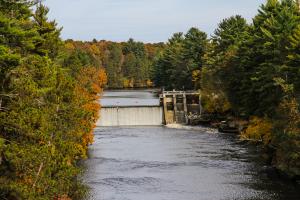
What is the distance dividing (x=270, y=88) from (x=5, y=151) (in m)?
39.3

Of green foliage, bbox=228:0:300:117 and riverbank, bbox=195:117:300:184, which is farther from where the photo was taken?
green foliage, bbox=228:0:300:117

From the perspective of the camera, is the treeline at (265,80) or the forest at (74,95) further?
the treeline at (265,80)

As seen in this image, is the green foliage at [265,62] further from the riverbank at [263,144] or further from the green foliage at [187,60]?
the green foliage at [187,60]

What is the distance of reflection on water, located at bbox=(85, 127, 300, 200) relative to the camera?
150 feet

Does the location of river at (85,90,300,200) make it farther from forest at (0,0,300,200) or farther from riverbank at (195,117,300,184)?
forest at (0,0,300,200)

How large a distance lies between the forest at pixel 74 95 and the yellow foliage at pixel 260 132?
130mm

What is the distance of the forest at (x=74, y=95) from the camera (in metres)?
26.9

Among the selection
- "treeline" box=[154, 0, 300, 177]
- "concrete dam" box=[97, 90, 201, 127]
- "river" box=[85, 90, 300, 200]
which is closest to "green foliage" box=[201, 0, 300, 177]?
"treeline" box=[154, 0, 300, 177]

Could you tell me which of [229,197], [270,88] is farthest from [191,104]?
[229,197]

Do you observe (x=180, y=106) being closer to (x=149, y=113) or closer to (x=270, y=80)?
(x=149, y=113)

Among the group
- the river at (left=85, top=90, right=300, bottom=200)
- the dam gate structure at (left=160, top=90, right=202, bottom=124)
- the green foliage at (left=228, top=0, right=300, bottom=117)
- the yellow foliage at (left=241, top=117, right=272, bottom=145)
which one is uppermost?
the green foliage at (left=228, top=0, right=300, bottom=117)

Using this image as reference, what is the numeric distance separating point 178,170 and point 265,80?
46.3 feet

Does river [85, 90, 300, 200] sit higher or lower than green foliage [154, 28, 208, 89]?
lower

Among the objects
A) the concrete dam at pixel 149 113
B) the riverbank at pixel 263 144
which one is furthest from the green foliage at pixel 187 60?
the riverbank at pixel 263 144
